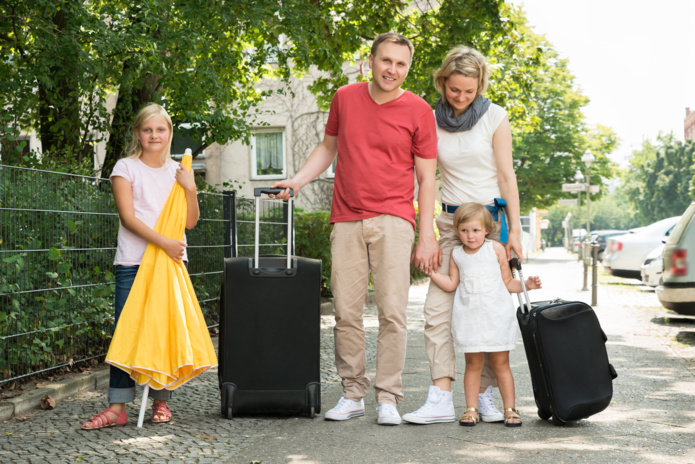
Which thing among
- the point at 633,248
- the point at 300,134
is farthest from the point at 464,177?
the point at 300,134

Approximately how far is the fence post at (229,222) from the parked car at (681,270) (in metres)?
4.94

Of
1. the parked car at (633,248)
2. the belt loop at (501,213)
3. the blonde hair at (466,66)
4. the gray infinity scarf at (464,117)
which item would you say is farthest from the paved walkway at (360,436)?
the parked car at (633,248)

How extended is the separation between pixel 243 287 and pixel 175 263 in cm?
42

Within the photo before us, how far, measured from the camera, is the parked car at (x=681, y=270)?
9039 mm

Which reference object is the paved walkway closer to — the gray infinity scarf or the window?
the gray infinity scarf

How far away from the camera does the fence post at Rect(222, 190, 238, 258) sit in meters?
8.65

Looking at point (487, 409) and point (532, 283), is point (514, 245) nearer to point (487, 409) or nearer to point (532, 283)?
point (532, 283)

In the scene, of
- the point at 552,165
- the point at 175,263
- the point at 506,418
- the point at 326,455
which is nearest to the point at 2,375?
the point at 175,263

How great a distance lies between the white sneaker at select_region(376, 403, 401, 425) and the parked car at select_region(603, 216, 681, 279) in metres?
14.8

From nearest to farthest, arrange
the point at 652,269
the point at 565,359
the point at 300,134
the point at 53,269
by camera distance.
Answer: the point at 565,359, the point at 53,269, the point at 652,269, the point at 300,134

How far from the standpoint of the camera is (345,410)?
4.77 metres

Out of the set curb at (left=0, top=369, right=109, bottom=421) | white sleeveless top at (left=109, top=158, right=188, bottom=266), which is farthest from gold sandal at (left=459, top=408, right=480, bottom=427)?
curb at (left=0, top=369, right=109, bottom=421)

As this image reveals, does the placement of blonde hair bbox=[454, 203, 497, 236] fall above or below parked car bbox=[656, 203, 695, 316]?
above

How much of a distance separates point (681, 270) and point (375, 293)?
223 inches
